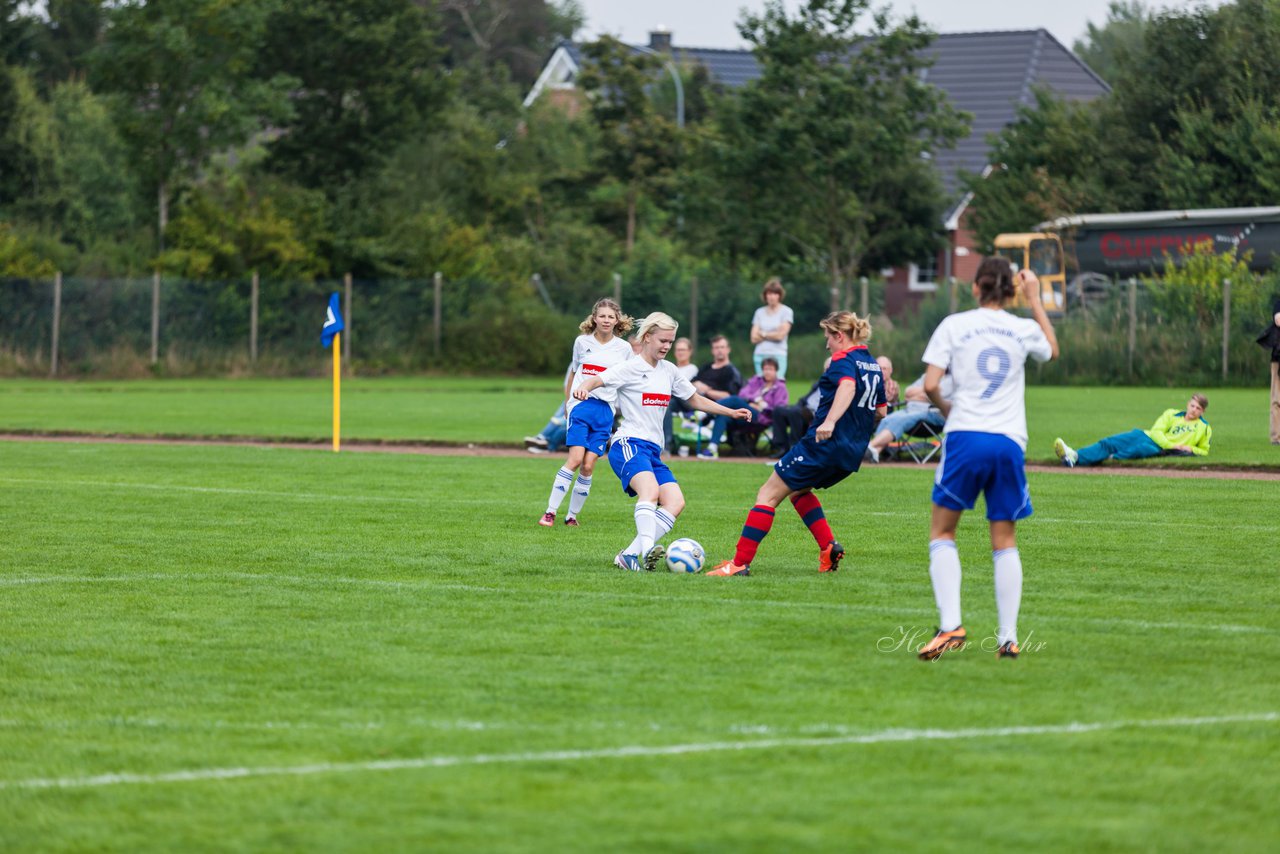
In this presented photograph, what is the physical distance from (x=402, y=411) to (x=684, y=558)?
59.1ft

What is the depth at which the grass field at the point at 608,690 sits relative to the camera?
512 cm

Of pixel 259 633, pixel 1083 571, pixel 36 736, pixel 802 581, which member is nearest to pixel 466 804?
pixel 36 736

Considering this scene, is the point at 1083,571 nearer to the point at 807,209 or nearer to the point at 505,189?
the point at 807,209

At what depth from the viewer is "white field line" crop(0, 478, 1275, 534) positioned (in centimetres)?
1259

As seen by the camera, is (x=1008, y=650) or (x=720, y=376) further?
(x=720, y=376)

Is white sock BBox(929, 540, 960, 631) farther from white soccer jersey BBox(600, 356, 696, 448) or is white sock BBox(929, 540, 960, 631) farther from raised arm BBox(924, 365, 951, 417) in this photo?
white soccer jersey BBox(600, 356, 696, 448)

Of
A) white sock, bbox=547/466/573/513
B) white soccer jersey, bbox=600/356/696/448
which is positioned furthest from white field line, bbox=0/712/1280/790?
white sock, bbox=547/466/573/513

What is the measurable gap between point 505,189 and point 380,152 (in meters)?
4.53

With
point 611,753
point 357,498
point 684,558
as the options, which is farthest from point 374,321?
point 611,753

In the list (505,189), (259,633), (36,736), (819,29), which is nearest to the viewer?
(36,736)

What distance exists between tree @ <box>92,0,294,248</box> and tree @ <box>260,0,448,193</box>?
2.59 meters

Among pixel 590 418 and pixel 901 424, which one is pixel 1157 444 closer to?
pixel 901 424

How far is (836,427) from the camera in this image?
32.1 feet

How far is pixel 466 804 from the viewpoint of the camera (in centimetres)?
526
